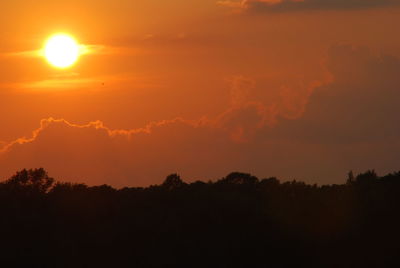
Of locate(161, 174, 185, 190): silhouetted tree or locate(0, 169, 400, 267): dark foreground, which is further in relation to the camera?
locate(161, 174, 185, 190): silhouetted tree

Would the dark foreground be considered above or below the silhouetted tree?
below

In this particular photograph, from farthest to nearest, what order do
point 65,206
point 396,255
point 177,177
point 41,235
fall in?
point 177,177 → point 65,206 → point 41,235 → point 396,255

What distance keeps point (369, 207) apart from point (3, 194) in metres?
23.5

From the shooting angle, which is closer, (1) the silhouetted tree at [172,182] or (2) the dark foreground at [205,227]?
(2) the dark foreground at [205,227]

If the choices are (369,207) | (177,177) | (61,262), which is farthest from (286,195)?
(61,262)

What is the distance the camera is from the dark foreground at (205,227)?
2554 inches

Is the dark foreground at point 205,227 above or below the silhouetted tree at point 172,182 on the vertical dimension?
below

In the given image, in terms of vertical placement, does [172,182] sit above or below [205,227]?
above

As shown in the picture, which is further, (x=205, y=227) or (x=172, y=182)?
(x=172, y=182)

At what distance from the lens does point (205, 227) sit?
6762cm

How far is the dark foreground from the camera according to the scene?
64.9 m

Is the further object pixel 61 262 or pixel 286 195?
pixel 286 195

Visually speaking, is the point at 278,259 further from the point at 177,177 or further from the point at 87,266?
the point at 177,177

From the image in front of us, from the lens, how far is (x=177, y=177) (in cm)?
8256
